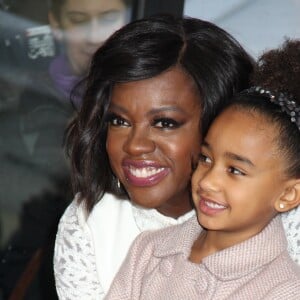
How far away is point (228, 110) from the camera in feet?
4.31

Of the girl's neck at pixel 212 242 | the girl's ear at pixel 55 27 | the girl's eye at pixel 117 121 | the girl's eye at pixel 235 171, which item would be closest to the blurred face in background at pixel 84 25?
the girl's ear at pixel 55 27

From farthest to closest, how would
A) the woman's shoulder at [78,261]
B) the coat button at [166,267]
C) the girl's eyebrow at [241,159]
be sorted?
1. the woman's shoulder at [78,261]
2. the coat button at [166,267]
3. the girl's eyebrow at [241,159]

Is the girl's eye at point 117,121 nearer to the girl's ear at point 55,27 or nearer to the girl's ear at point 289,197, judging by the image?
the girl's ear at point 289,197

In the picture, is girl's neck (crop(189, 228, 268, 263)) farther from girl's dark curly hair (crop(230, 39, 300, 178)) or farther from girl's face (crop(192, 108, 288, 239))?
girl's dark curly hair (crop(230, 39, 300, 178))

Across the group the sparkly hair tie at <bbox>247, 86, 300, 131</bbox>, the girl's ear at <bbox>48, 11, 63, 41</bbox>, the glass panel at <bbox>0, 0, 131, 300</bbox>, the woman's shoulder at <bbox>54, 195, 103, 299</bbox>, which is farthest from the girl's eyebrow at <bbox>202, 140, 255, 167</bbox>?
the girl's ear at <bbox>48, 11, 63, 41</bbox>

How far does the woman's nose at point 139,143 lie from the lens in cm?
140

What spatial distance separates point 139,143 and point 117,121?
2.9 inches

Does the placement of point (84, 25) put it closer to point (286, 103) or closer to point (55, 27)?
point (55, 27)

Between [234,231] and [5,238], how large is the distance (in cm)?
146

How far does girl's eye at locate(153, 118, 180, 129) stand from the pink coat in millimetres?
189

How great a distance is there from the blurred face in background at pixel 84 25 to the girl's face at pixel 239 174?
1.18 m

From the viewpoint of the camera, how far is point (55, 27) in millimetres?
2488

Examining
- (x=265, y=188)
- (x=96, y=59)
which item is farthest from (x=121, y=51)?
(x=265, y=188)

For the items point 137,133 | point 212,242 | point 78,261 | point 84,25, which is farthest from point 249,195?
point 84,25
